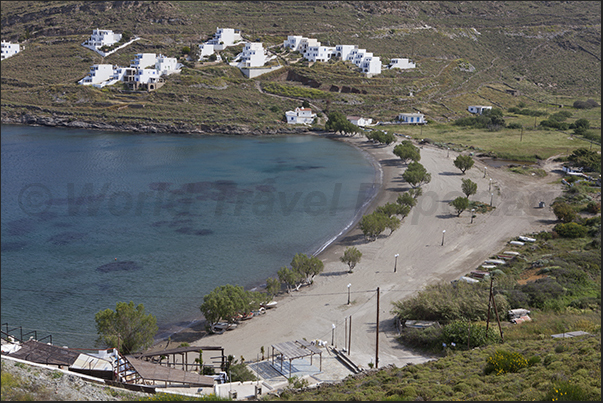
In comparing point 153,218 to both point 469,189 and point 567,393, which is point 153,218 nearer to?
point 469,189

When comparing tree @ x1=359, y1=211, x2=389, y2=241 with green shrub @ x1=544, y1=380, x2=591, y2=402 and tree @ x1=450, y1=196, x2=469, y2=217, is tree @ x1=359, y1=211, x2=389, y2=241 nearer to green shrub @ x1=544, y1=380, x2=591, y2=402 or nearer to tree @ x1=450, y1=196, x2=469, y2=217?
tree @ x1=450, y1=196, x2=469, y2=217

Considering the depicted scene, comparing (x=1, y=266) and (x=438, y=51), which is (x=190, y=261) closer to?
(x=1, y=266)

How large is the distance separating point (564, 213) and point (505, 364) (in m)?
21.1

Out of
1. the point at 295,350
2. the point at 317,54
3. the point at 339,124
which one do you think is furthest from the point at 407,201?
the point at 317,54

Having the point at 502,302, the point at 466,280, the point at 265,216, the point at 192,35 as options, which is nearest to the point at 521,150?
the point at 265,216

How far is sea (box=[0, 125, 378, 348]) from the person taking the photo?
22656 millimetres

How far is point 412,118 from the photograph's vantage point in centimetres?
6812

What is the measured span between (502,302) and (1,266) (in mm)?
23622

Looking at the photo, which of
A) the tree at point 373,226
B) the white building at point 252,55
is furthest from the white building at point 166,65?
the tree at point 373,226

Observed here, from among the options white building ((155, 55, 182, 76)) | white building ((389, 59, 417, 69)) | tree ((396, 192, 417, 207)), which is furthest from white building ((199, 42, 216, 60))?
tree ((396, 192, 417, 207))

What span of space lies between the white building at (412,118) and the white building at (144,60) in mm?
36169

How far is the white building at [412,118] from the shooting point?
68.1 metres

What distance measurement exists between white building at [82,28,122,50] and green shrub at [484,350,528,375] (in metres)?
82.6

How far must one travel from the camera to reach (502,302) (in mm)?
18406
